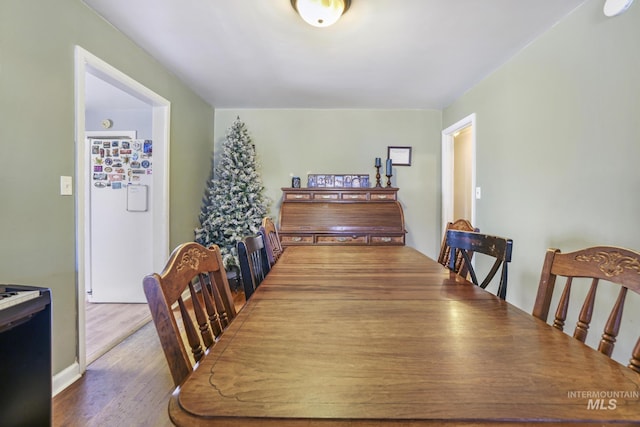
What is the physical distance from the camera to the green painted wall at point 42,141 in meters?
1.46

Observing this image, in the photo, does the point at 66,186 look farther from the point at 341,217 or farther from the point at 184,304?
the point at 341,217

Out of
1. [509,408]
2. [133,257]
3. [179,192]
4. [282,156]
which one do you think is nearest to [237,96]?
[282,156]

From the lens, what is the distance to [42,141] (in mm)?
1621

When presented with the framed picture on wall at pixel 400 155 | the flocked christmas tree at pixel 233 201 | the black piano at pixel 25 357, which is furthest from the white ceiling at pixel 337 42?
the black piano at pixel 25 357

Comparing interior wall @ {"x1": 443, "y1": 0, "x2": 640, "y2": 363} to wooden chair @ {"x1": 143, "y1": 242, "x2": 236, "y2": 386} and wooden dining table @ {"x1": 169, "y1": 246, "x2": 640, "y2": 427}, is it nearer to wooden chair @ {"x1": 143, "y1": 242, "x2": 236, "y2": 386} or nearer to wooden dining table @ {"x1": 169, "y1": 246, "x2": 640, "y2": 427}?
wooden dining table @ {"x1": 169, "y1": 246, "x2": 640, "y2": 427}

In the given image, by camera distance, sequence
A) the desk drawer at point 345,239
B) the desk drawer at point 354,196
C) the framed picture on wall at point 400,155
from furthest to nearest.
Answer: the framed picture on wall at point 400,155
the desk drawer at point 354,196
the desk drawer at point 345,239

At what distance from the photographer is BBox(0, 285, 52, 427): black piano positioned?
112 cm

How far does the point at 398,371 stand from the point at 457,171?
4.15m

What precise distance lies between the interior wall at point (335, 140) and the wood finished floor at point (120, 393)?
2.35 m

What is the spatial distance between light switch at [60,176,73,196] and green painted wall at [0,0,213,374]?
0.03 meters

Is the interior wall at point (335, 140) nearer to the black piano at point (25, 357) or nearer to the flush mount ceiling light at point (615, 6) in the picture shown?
the flush mount ceiling light at point (615, 6)

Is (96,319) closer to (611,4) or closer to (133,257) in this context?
(133,257)

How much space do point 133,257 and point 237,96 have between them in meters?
2.10

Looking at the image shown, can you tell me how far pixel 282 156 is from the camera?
4.05m
